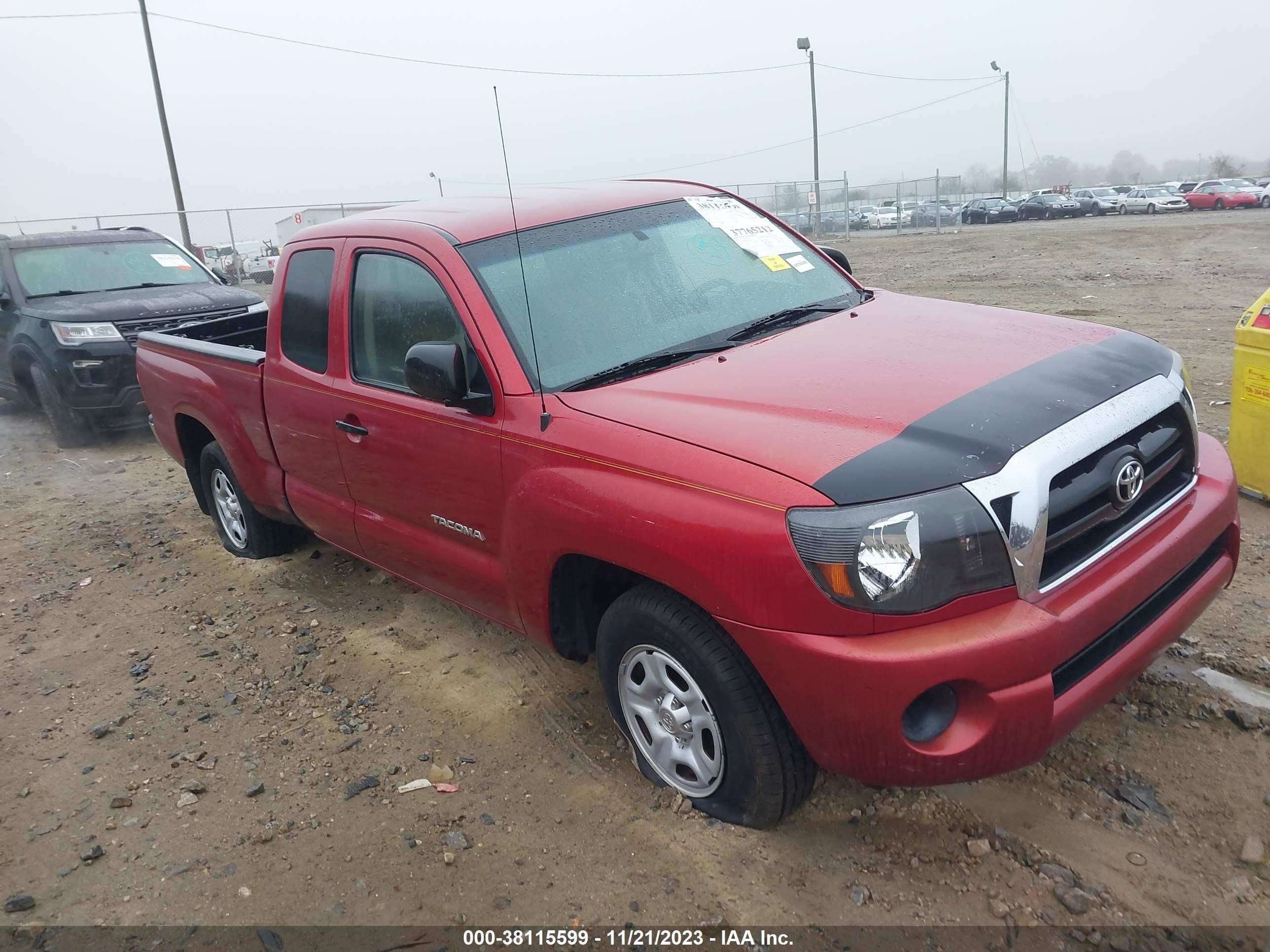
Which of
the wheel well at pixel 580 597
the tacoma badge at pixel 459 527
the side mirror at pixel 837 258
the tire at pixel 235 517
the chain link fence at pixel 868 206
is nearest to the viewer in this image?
the wheel well at pixel 580 597

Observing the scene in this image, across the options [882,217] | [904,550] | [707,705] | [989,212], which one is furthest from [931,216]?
[904,550]

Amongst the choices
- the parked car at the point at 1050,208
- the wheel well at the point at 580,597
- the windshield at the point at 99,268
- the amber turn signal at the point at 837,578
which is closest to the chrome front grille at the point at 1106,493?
the amber turn signal at the point at 837,578

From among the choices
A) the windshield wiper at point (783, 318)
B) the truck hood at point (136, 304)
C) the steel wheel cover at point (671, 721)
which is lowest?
the steel wheel cover at point (671, 721)

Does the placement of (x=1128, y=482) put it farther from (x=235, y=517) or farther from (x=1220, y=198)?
(x=1220, y=198)

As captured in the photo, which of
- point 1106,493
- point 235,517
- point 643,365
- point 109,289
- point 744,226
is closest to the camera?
point 1106,493

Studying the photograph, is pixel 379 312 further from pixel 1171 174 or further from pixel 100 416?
pixel 1171 174

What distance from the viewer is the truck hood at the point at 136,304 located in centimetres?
852

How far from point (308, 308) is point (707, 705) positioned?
2577mm

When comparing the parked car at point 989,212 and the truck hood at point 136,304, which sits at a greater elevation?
the truck hood at point 136,304

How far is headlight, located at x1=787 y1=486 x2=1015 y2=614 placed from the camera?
87.7 inches

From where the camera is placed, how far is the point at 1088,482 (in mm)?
2473

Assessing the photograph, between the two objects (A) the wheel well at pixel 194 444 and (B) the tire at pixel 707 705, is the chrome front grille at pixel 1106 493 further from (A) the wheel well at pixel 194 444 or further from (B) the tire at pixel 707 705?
(A) the wheel well at pixel 194 444

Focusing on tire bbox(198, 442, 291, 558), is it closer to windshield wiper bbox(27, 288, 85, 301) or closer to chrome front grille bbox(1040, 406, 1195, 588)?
chrome front grille bbox(1040, 406, 1195, 588)

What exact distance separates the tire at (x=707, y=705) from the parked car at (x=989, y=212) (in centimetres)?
3925
